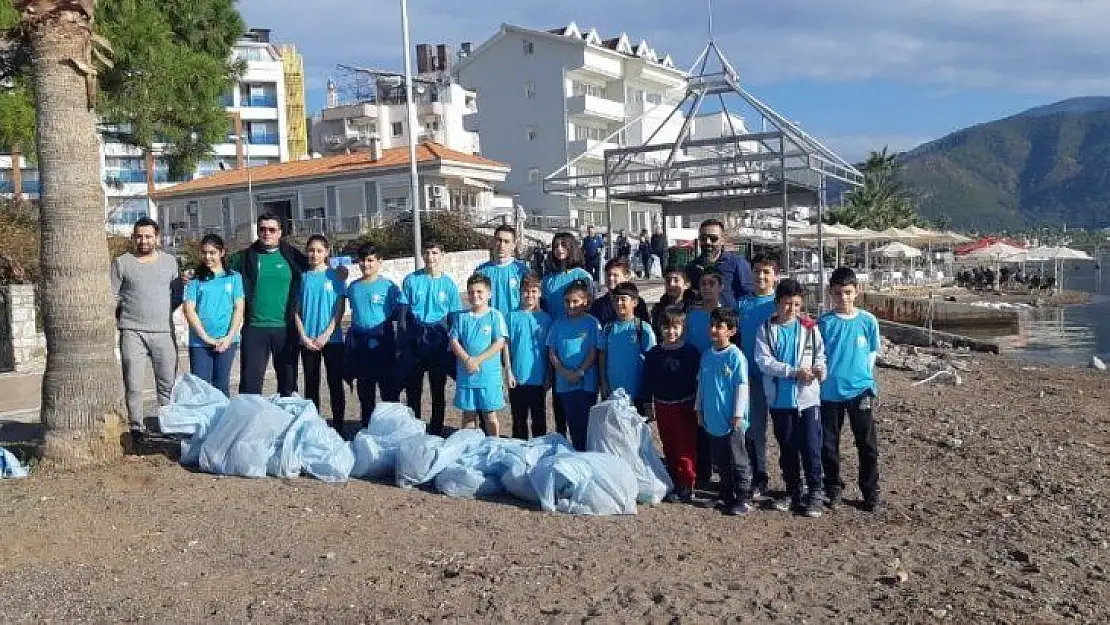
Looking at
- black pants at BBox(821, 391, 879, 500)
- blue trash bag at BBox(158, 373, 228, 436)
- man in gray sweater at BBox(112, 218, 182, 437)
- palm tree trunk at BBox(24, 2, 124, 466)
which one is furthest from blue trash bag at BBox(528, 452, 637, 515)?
man in gray sweater at BBox(112, 218, 182, 437)

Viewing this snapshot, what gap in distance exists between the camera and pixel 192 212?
46438 mm

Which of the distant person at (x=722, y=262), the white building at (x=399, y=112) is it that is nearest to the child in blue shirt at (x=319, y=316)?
the distant person at (x=722, y=262)

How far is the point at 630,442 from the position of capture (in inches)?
265

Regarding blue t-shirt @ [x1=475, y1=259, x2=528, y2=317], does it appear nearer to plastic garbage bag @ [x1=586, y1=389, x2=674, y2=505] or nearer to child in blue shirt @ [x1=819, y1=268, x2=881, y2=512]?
plastic garbage bag @ [x1=586, y1=389, x2=674, y2=505]

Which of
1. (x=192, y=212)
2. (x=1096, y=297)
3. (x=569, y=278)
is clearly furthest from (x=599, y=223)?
(x=569, y=278)

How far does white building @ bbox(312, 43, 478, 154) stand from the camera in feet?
222

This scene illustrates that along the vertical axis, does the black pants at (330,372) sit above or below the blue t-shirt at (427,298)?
below

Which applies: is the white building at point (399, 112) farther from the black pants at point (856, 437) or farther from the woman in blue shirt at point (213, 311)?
the black pants at point (856, 437)

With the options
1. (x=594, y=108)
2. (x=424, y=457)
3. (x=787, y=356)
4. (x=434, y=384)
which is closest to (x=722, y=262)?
(x=787, y=356)

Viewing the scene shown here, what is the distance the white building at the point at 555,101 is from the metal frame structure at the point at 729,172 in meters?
33.5

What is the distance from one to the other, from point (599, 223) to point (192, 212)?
62.0 feet

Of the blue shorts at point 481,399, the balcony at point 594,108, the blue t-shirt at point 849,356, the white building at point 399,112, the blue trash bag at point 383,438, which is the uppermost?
the white building at point 399,112

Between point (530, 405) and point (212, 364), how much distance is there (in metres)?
2.33

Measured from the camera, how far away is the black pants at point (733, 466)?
21.6 feet
